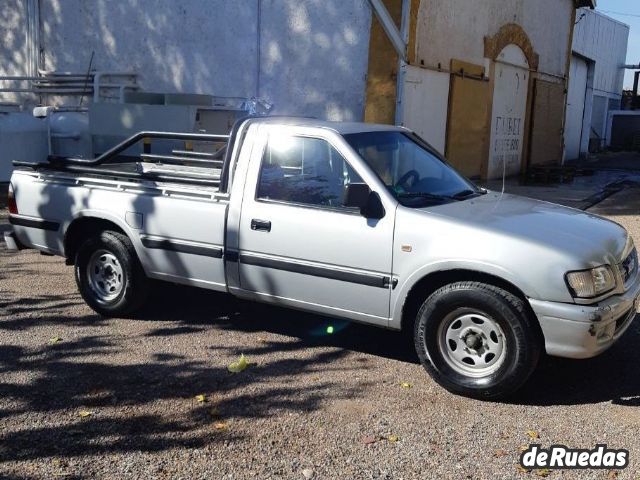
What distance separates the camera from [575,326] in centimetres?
438

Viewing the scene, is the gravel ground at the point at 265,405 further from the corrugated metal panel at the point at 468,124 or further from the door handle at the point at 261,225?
the corrugated metal panel at the point at 468,124

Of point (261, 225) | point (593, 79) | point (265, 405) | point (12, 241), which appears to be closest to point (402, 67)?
point (12, 241)

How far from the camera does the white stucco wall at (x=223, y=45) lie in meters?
13.5

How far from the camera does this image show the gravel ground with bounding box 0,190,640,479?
3889 mm

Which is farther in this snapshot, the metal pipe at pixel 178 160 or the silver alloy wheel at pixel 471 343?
the metal pipe at pixel 178 160

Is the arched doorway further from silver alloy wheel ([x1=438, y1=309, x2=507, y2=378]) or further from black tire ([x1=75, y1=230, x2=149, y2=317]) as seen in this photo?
silver alloy wheel ([x1=438, y1=309, x2=507, y2=378])

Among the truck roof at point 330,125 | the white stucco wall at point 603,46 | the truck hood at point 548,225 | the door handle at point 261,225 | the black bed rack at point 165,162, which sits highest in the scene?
the white stucco wall at point 603,46

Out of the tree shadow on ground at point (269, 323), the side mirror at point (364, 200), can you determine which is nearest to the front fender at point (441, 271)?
the side mirror at point (364, 200)

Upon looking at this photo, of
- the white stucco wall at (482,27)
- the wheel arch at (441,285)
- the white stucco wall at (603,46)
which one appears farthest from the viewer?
the white stucco wall at (603,46)

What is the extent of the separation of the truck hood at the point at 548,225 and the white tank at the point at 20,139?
10.9m

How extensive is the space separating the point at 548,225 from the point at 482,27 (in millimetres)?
12958

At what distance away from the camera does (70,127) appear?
14258mm

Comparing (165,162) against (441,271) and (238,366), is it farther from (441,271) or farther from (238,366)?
(441,271)

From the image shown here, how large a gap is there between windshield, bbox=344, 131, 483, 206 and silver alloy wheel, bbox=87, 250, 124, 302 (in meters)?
2.33
